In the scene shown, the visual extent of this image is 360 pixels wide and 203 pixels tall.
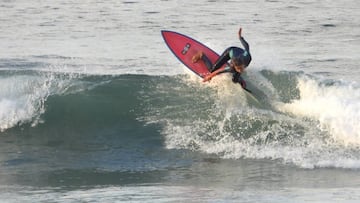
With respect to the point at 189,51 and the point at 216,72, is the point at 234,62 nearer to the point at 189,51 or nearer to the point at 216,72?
the point at 216,72

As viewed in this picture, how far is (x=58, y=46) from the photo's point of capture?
72.7 feet

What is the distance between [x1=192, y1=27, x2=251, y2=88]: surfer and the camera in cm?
1370

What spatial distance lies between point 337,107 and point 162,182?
15.5 feet

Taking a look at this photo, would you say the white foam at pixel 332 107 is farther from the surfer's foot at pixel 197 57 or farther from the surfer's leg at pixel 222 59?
the surfer's foot at pixel 197 57

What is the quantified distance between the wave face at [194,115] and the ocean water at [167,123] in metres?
0.03

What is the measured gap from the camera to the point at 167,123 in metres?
14.7

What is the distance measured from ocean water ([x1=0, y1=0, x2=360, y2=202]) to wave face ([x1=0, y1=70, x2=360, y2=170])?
0.09 ft

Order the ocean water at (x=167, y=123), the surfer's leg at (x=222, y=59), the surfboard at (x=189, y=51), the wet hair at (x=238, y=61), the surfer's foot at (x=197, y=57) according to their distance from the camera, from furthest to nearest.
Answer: the surfboard at (x=189, y=51) < the surfer's foot at (x=197, y=57) < the surfer's leg at (x=222, y=59) < the wet hair at (x=238, y=61) < the ocean water at (x=167, y=123)

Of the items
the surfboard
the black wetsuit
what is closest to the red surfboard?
the surfboard

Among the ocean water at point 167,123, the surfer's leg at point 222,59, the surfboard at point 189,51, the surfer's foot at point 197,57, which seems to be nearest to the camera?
the ocean water at point 167,123

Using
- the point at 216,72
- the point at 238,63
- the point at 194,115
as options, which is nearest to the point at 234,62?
the point at 238,63

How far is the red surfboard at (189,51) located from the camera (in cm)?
1535

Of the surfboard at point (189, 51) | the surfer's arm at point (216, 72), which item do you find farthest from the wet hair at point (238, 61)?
the surfboard at point (189, 51)

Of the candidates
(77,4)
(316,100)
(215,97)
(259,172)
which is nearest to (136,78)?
(215,97)
